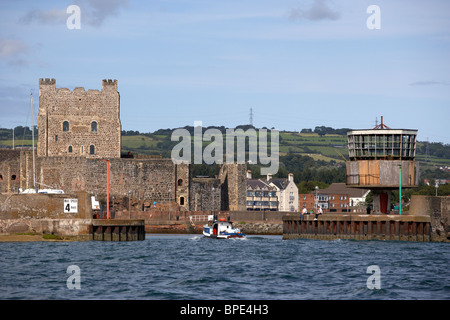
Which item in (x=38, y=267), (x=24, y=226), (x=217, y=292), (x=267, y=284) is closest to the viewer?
(x=217, y=292)

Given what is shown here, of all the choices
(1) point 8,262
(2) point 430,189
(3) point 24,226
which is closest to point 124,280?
(1) point 8,262

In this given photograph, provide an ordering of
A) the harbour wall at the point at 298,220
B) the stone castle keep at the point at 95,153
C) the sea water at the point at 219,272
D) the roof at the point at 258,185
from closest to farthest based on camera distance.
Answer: the sea water at the point at 219,272, the harbour wall at the point at 298,220, the stone castle keep at the point at 95,153, the roof at the point at 258,185

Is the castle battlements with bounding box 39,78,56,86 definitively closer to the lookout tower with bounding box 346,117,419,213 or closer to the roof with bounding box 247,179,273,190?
the lookout tower with bounding box 346,117,419,213

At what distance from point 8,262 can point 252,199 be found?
90060 millimetres

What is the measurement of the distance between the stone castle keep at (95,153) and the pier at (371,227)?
20.7 m

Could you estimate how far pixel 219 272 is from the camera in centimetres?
3647

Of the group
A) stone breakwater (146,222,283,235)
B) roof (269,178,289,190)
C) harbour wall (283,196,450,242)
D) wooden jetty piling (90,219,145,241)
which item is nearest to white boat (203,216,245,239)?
harbour wall (283,196,450,242)

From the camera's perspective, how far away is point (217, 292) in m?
30.1

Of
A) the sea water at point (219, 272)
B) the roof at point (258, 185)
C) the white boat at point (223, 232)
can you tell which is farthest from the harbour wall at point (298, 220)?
the roof at point (258, 185)

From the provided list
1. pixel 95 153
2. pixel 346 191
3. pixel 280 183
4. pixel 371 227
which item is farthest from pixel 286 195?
pixel 371 227

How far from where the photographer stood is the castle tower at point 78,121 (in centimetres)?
7894

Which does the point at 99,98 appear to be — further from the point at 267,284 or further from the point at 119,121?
the point at 267,284

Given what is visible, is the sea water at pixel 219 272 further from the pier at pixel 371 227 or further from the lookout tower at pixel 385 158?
the lookout tower at pixel 385 158

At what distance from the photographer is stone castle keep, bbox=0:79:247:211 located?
254ft
